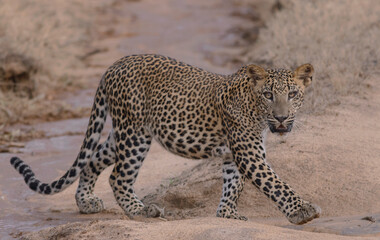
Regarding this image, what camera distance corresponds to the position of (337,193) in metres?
7.62

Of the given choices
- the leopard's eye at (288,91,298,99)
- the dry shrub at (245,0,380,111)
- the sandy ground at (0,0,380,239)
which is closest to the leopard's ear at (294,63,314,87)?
the leopard's eye at (288,91,298,99)

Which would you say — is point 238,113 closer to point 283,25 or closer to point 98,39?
point 283,25

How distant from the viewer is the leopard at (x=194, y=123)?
6574 millimetres

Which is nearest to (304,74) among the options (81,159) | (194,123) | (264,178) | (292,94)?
(292,94)

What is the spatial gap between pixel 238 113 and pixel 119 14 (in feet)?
55.8

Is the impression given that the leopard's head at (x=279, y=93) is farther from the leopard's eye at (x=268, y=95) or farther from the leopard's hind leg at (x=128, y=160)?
the leopard's hind leg at (x=128, y=160)

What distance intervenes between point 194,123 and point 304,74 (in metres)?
1.24

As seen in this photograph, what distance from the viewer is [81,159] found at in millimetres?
8086

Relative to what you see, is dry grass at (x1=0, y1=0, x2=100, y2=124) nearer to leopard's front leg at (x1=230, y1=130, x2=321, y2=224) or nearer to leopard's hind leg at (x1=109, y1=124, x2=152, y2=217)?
leopard's hind leg at (x1=109, y1=124, x2=152, y2=217)

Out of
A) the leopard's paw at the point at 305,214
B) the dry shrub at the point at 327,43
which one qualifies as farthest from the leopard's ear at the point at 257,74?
the dry shrub at the point at 327,43

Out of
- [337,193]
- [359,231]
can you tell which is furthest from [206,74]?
[359,231]

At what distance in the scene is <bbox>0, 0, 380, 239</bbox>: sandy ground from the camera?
6.14m

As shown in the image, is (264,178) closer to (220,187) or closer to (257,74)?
(257,74)

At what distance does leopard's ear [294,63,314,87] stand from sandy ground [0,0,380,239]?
1.28 m
